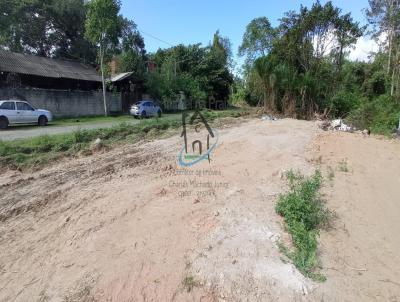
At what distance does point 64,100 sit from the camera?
72.6 feet

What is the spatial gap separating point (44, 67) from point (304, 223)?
77.9 ft

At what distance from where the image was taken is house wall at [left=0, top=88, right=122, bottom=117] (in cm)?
1973

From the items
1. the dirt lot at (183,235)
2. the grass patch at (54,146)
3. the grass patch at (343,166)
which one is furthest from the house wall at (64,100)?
the grass patch at (343,166)

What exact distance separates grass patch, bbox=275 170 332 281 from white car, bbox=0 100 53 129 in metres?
14.2

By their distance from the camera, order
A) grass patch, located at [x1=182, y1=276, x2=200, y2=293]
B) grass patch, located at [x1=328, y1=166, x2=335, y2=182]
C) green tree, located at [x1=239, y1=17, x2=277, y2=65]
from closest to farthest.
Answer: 1. grass patch, located at [x1=182, y1=276, x2=200, y2=293]
2. grass patch, located at [x1=328, y1=166, x2=335, y2=182]
3. green tree, located at [x1=239, y1=17, x2=277, y2=65]

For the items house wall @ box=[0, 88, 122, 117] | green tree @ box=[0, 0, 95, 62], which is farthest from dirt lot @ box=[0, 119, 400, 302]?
green tree @ box=[0, 0, 95, 62]

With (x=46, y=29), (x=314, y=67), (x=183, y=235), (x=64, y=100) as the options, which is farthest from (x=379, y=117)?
(x=46, y=29)

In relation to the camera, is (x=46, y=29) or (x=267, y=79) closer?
(x=267, y=79)

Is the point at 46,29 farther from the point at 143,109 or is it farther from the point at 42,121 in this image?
the point at 42,121

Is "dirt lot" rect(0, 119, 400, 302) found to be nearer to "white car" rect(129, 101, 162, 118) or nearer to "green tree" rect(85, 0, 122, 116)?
"white car" rect(129, 101, 162, 118)

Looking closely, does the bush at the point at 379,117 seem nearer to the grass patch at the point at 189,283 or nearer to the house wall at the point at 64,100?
the grass patch at the point at 189,283

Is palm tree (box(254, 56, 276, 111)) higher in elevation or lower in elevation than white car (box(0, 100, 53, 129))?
higher

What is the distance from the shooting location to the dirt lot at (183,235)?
10.3ft

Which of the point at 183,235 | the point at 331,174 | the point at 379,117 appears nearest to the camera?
the point at 183,235
